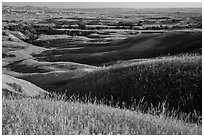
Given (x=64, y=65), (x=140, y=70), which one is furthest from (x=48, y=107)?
(x=64, y=65)

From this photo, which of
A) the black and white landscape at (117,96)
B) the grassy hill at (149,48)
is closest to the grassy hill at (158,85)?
the black and white landscape at (117,96)

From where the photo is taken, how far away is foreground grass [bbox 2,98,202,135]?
841 centimetres

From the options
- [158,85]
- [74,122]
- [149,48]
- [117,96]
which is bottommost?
[149,48]

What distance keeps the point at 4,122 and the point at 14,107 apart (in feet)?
3.43

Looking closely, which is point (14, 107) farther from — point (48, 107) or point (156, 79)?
point (156, 79)

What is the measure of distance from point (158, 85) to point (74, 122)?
12531 millimetres

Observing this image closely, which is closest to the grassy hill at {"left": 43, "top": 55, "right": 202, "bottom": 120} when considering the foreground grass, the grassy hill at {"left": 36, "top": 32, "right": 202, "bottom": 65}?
the foreground grass

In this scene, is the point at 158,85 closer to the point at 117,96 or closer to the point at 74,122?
the point at 117,96

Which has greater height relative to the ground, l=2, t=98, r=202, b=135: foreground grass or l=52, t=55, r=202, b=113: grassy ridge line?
l=2, t=98, r=202, b=135: foreground grass

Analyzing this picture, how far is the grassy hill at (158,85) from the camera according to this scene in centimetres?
1952

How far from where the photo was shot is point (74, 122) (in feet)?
30.6

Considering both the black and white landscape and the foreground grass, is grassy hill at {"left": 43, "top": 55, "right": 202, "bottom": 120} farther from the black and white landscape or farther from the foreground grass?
the foreground grass

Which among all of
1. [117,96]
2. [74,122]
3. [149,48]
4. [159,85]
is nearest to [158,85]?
[159,85]

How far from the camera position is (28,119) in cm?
921
